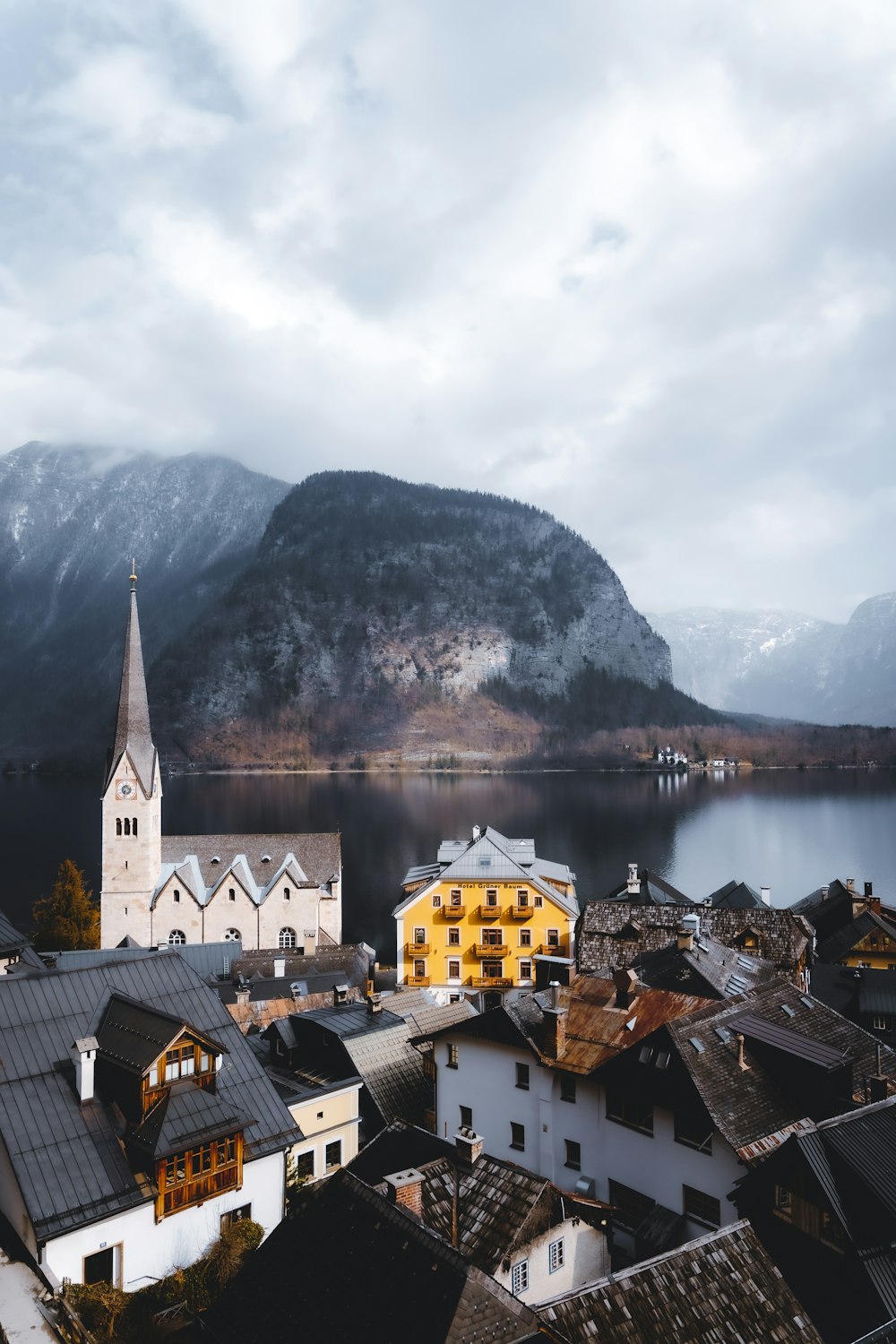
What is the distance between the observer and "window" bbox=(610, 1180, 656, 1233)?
2184cm

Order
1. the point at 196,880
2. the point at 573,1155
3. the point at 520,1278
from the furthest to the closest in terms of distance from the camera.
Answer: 1. the point at 196,880
2. the point at 573,1155
3. the point at 520,1278

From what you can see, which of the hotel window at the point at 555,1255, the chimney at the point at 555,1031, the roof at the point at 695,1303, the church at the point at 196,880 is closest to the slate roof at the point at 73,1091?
the hotel window at the point at 555,1255

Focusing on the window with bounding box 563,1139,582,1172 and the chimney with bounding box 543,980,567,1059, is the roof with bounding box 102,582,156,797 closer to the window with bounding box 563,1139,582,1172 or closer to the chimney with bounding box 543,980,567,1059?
the chimney with bounding box 543,980,567,1059

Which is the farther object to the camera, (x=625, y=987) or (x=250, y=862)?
(x=250, y=862)

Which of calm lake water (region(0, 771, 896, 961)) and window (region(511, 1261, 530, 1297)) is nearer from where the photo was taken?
window (region(511, 1261, 530, 1297))

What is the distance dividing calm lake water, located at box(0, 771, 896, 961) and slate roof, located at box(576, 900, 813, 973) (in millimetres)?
24448

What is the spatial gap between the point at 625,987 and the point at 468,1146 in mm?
11961

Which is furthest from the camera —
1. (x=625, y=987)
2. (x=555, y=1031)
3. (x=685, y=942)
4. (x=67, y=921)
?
(x=67, y=921)

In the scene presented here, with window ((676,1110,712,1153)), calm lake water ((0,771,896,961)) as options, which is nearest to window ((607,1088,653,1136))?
window ((676,1110,712,1153))

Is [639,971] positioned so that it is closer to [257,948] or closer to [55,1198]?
[55,1198]

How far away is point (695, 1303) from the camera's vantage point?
1221cm

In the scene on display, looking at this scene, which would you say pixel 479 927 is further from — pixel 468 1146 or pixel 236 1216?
pixel 468 1146

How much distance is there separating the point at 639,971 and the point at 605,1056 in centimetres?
647

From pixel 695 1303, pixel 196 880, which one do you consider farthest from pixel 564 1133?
pixel 196 880
